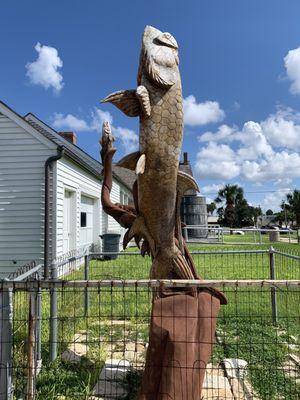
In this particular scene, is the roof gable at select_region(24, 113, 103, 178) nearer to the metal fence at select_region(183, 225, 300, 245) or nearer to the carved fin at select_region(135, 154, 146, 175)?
the metal fence at select_region(183, 225, 300, 245)

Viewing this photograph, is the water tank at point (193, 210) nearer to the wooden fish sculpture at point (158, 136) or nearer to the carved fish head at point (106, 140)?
the carved fish head at point (106, 140)

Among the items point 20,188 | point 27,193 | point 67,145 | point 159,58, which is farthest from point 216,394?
point 67,145

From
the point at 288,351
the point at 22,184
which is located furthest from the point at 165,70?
the point at 22,184

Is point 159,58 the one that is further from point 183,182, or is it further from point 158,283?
point 158,283

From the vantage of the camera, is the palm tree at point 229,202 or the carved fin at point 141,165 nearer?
the carved fin at point 141,165

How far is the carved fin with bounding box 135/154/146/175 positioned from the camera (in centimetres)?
304

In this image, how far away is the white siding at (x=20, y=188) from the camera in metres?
8.91

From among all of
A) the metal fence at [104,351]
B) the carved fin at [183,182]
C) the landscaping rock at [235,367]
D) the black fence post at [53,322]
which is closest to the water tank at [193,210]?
the metal fence at [104,351]

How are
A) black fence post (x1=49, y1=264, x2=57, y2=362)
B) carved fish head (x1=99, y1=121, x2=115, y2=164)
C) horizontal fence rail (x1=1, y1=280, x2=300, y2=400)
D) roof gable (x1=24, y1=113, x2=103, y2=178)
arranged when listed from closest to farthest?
1. horizontal fence rail (x1=1, y1=280, x2=300, y2=400)
2. carved fish head (x1=99, y1=121, x2=115, y2=164)
3. black fence post (x1=49, y1=264, x2=57, y2=362)
4. roof gable (x1=24, y1=113, x2=103, y2=178)

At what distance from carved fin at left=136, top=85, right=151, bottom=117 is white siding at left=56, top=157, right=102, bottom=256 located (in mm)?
6423

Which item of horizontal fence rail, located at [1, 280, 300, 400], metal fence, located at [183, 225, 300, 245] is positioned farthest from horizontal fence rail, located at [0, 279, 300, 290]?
metal fence, located at [183, 225, 300, 245]

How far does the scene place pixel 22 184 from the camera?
9.02 meters

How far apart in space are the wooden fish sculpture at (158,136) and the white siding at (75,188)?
6125 mm

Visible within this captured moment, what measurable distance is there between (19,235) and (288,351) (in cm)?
658
